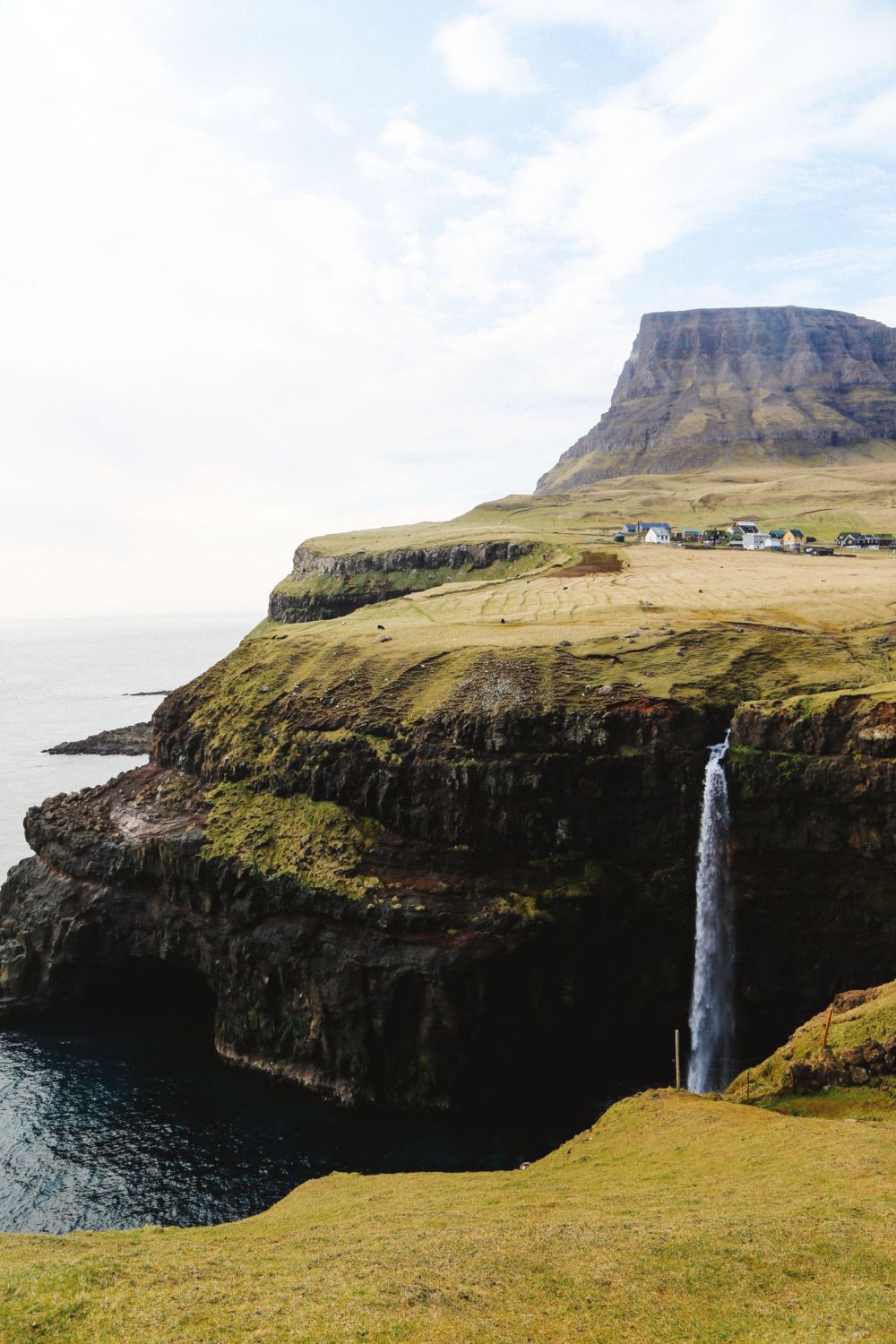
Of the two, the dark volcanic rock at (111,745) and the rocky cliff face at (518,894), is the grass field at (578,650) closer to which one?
the rocky cliff face at (518,894)

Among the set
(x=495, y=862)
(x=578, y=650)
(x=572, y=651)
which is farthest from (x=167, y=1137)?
(x=578, y=650)

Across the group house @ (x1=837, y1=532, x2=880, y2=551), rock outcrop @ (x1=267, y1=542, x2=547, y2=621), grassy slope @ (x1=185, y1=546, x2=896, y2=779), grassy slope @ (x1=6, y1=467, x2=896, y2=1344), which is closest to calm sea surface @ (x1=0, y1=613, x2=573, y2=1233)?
grassy slope @ (x1=6, y1=467, x2=896, y2=1344)

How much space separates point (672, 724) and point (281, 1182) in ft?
123

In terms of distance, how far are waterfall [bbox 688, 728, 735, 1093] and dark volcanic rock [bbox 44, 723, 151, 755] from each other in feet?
391

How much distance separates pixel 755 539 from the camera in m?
151

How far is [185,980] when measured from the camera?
74.1 meters

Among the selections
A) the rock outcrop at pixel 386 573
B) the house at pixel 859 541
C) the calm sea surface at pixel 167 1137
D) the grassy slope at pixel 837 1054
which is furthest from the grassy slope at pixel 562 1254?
the house at pixel 859 541

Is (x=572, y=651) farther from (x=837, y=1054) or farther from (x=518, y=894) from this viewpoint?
(x=837, y=1054)

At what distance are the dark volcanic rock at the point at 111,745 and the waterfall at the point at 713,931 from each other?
11908 centimetres

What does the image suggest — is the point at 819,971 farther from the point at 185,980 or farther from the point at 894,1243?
the point at 185,980

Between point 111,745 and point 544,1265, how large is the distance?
5965 inches

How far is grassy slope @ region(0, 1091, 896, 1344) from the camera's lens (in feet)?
66.7

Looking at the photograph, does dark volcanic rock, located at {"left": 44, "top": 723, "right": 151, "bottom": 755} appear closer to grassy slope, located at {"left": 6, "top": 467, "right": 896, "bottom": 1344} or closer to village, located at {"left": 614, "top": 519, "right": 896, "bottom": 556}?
village, located at {"left": 614, "top": 519, "right": 896, "bottom": 556}

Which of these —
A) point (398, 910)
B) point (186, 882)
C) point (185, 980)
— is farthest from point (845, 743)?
point (185, 980)
